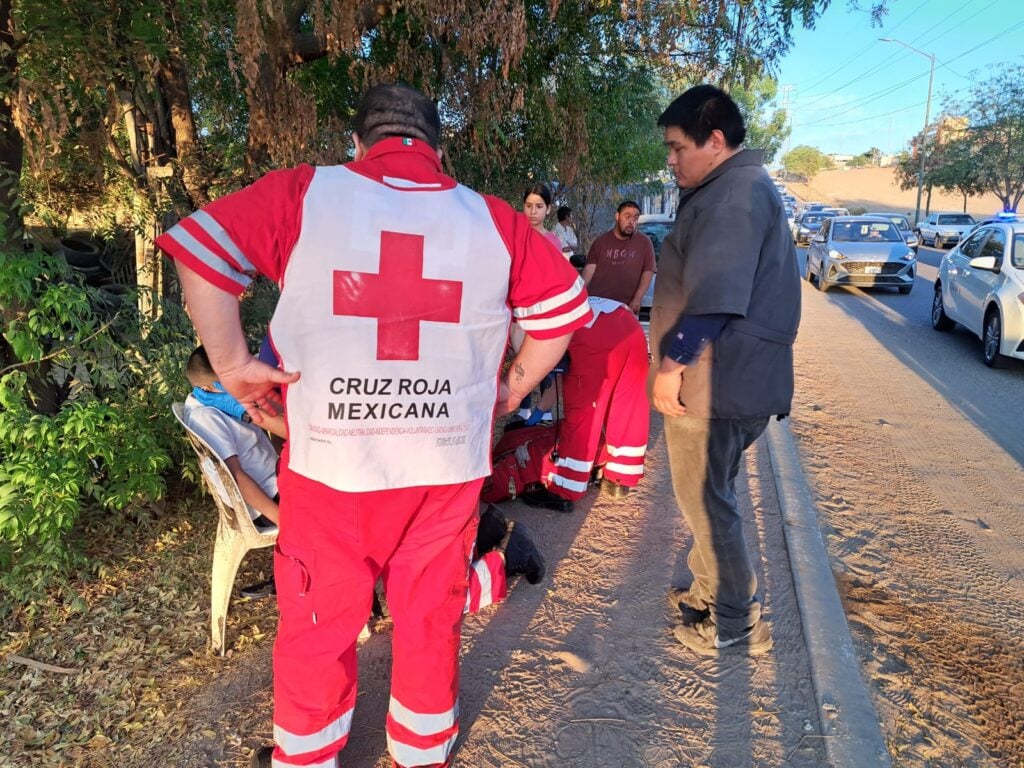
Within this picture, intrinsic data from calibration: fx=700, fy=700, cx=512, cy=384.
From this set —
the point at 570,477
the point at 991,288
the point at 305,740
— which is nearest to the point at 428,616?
the point at 305,740

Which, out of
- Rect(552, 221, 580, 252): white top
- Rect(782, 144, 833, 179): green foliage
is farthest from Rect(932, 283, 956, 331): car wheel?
Rect(782, 144, 833, 179): green foliage

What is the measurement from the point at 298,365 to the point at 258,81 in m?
3.30

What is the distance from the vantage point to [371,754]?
2357 millimetres

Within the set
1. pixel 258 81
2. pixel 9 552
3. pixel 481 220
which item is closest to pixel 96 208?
pixel 258 81

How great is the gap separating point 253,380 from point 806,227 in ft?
102

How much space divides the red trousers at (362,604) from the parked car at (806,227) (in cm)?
2808

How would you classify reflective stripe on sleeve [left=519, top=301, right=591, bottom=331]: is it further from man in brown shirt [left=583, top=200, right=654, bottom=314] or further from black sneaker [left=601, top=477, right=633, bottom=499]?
man in brown shirt [left=583, top=200, right=654, bottom=314]

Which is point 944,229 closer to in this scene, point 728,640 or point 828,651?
point 828,651

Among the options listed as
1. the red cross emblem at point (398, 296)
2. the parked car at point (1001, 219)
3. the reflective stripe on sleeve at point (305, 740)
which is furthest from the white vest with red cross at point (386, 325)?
the parked car at point (1001, 219)

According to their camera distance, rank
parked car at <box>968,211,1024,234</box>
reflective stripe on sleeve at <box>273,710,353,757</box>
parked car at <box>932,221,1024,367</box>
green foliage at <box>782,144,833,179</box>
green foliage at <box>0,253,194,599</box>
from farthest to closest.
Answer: green foliage at <box>782,144,833,179</box>, parked car at <box>968,211,1024,234</box>, parked car at <box>932,221,1024,367</box>, green foliage at <box>0,253,194,599</box>, reflective stripe on sleeve at <box>273,710,353,757</box>

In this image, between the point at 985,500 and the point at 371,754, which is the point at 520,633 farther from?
the point at 985,500

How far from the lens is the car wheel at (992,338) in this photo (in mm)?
8039

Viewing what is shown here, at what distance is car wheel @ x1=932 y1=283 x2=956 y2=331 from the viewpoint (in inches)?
410

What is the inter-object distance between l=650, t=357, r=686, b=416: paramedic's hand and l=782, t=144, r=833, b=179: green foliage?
11155 centimetres
